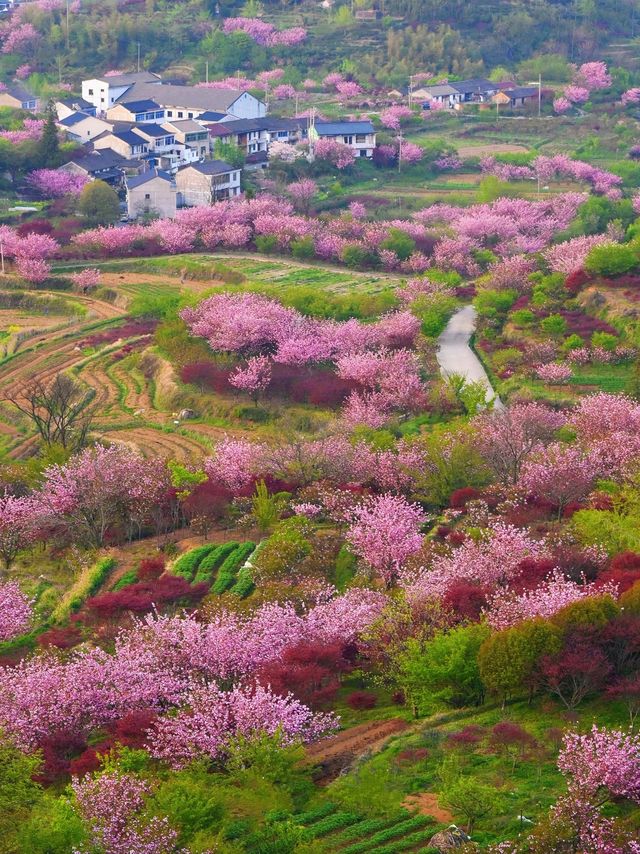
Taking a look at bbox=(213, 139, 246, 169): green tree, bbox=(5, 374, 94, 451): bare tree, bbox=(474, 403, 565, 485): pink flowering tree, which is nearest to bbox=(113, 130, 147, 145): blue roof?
bbox=(213, 139, 246, 169): green tree

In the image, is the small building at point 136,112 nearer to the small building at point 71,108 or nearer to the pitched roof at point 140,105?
the pitched roof at point 140,105

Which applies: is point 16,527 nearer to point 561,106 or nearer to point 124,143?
point 124,143

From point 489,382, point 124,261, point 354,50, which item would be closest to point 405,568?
point 489,382

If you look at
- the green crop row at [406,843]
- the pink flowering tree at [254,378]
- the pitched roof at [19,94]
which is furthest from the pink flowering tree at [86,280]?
the green crop row at [406,843]

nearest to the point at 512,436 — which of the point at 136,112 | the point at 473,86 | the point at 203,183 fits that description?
the point at 203,183

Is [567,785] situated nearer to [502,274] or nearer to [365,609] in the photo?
[365,609]

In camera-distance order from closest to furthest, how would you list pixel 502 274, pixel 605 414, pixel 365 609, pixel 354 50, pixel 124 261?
pixel 365 609, pixel 605 414, pixel 502 274, pixel 124 261, pixel 354 50

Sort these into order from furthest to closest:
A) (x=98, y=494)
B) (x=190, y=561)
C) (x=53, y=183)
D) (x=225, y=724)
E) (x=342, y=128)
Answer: (x=342, y=128) → (x=53, y=183) → (x=98, y=494) → (x=190, y=561) → (x=225, y=724)
